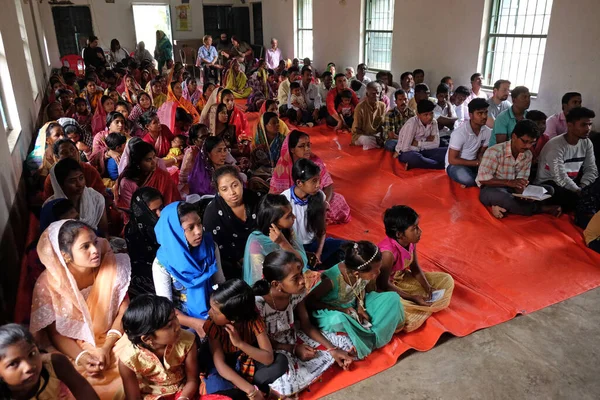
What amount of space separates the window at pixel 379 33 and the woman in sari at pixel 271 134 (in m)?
4.59

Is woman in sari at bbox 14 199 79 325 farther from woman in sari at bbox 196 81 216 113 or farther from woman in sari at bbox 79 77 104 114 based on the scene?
woman in sari at bbox 196 81 216 113

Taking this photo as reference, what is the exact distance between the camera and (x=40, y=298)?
1.95 m

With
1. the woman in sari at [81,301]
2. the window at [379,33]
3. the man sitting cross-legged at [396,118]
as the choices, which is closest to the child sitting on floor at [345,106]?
the man sitting cross-legged at [396,118]

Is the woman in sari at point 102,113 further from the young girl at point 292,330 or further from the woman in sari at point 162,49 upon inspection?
the woman in sari at point 162,49

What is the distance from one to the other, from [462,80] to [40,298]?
6.10m

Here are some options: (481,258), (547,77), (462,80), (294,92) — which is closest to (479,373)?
(481,258)

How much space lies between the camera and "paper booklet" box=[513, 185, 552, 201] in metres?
3.52

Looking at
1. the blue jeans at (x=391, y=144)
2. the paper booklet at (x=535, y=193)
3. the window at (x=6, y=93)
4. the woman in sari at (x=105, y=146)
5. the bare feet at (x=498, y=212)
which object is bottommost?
the bare feet at (x=498, y=212)

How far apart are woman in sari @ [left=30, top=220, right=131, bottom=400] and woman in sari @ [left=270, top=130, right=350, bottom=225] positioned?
1644mm

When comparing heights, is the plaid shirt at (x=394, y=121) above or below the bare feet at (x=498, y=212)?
above

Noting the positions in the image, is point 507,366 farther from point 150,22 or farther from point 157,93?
point 150,22

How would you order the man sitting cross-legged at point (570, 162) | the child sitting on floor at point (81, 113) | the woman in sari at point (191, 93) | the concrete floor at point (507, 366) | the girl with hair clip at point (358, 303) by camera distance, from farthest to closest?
the woman in sari at point (191, 93) → the child sitting on floor at point (81, 113) → the man sitting cross-legged at point (570, 162) → the girl with hair clip at point (358, 303) → the concrete floor at point (507, 366)

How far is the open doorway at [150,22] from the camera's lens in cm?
1291

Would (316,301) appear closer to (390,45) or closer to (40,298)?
(40,298)
